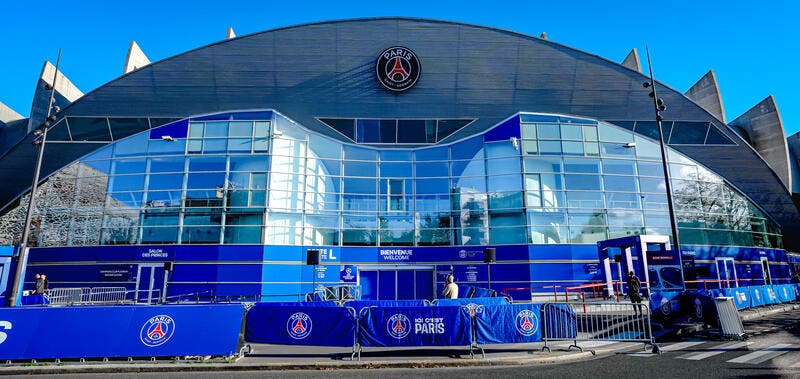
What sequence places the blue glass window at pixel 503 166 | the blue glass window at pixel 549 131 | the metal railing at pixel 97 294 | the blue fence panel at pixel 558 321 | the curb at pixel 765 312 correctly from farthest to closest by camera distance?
the blue glass window at pixel 549 131
the blue glass window at pixel 503 166
the metal railing at pixel 97 294
the curb at pixel 765 312
the blue fence panel at pixel 558 321

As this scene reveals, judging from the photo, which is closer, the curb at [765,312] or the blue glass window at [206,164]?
the curb at [765,312]

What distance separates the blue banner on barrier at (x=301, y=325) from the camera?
11172mm

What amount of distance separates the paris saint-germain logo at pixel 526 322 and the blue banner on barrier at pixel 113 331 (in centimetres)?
712

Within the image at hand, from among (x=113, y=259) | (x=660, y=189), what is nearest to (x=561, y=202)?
(x=660, y=189)

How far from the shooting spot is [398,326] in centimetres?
A: 1100

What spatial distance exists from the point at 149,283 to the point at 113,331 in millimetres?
17336

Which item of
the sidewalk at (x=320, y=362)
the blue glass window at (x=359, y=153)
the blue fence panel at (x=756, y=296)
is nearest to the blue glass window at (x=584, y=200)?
the blue fence panel at (x=756, y=296)

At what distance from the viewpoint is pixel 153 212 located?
87.9 ft

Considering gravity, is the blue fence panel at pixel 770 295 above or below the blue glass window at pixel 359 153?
below

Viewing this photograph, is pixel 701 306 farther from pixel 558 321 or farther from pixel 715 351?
pixel 558 321

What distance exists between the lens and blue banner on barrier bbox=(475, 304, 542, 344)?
11.0 m

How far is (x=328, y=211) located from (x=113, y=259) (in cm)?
1323

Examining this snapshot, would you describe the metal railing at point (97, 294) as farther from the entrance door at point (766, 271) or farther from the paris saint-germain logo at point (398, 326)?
the entrance door at point (766, 271)

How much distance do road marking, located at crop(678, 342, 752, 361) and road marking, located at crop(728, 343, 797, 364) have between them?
0.57 meters
